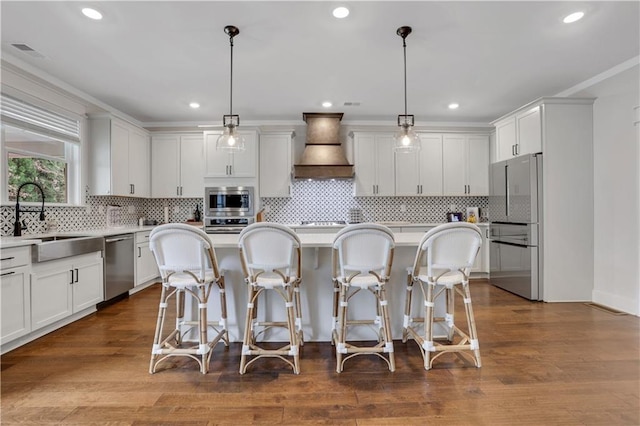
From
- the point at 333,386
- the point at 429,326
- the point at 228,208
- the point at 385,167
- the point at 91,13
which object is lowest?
the point at 333,386

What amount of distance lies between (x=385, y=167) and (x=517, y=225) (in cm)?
204

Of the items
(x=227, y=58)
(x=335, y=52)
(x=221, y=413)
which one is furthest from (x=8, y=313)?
(x=335, y=52)

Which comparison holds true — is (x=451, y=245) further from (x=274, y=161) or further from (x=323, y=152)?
(x=274, y=161)

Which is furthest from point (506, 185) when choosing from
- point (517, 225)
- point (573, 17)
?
point (573, 17)

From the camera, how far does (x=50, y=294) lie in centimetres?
286

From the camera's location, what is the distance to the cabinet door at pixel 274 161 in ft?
16.4

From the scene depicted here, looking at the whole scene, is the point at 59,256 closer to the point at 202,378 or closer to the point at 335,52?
the point at 202,378

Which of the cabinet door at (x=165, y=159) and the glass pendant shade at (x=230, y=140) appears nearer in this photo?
the glass pendant shade at (x=230, y=140)

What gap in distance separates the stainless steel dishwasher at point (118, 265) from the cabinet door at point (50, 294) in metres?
0.57

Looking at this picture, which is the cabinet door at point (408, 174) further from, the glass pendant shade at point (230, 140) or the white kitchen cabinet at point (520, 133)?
the glass pendant shade at point (230, 140)

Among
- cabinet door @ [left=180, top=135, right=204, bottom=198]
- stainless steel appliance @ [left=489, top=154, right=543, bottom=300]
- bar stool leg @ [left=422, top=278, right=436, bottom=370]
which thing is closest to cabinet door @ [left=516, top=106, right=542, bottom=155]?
stainless steel appliance @ [left=489, top=154, right=543, bottom=300]

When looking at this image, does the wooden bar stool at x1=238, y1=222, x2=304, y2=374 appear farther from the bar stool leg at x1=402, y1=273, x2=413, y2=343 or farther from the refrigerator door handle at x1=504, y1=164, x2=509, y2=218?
the refrigerator door handle at x1=504, y1=164, x2=509, y2=218

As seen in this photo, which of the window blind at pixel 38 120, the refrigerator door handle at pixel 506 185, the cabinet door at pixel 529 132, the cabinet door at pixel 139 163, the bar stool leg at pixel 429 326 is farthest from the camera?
the cabinet door at pixel 139 163

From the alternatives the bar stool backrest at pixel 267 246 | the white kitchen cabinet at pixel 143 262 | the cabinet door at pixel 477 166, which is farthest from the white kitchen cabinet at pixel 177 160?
the cabinet door at pixel 477 166
